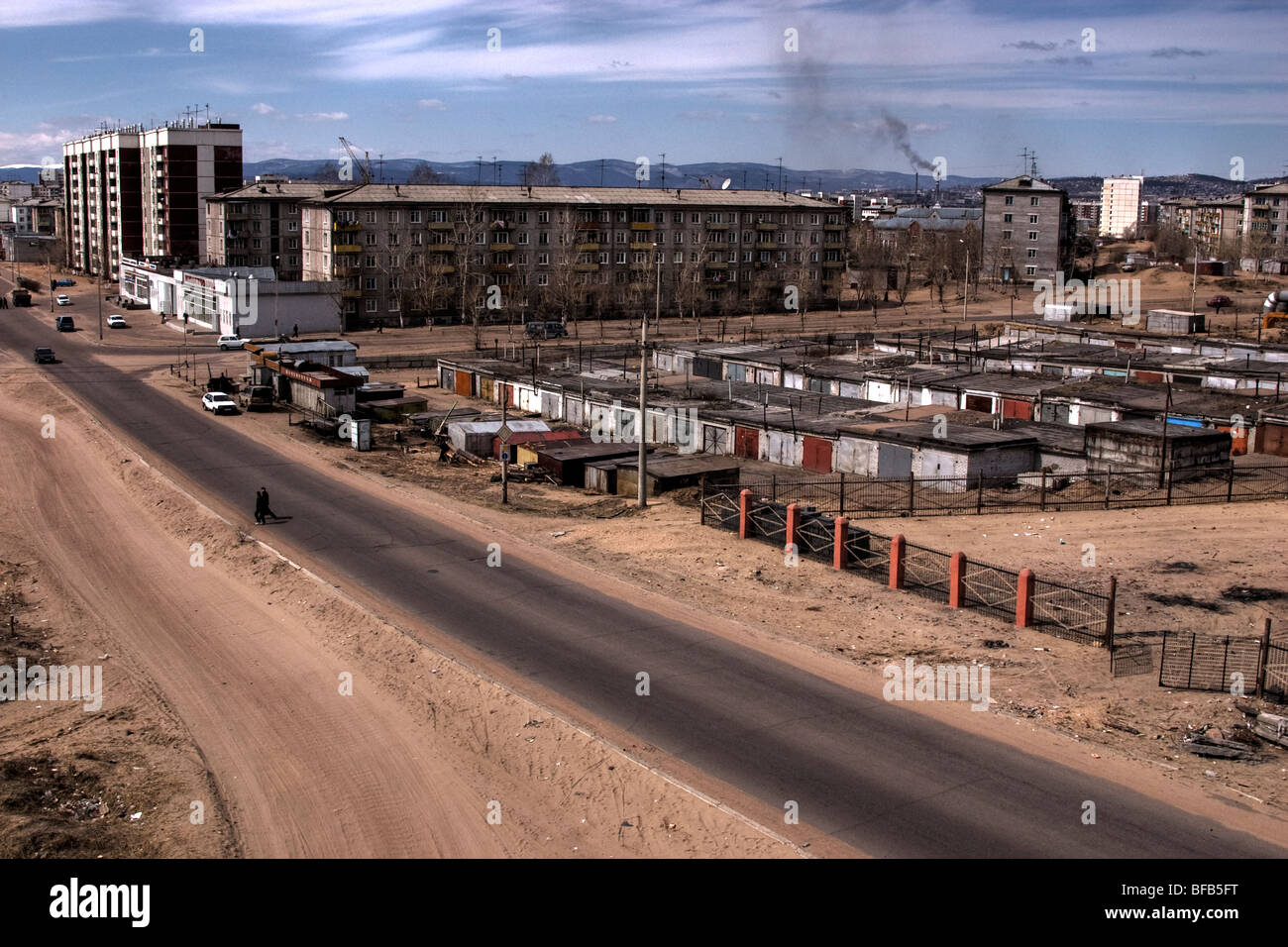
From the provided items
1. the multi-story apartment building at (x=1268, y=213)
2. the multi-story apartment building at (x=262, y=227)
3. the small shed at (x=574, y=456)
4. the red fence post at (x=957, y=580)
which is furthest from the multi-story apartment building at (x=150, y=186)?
the multi-story apartment building at (x=1268, y=213)

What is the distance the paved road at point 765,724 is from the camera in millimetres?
12445

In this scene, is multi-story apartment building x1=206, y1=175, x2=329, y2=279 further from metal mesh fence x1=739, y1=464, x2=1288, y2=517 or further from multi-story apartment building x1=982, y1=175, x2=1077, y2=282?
metal mesh fence x1=739, y1=464, x2=1288, y2=517

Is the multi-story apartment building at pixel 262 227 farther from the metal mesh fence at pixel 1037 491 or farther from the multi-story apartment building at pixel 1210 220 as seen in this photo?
the multi-story apartment building at pixel 1210 220

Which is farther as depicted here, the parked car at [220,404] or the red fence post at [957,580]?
the parked car at [220,404]

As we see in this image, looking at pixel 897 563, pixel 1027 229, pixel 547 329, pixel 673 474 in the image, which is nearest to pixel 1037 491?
pixel 673 474

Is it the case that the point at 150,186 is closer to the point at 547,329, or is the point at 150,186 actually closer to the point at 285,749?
the point at 547,329

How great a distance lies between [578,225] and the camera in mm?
83688

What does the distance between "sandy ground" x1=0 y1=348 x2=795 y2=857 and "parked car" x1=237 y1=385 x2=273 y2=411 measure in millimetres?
20369

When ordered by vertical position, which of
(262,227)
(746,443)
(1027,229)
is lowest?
(746,443)

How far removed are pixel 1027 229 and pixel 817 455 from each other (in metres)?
69.6

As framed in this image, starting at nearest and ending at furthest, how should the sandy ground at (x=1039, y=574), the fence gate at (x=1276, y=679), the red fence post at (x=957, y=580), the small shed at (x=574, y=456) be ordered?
the sandy ground at (x=1039, y=574), the fence gate at (x=1276, y=679), the red fence post at (x=957, y=580), the small shed at (x=574, y=456)

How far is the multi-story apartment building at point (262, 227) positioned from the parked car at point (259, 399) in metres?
41.1

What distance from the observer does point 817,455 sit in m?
34.6

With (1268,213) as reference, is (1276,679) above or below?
below
